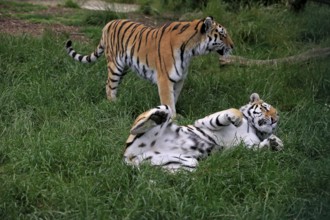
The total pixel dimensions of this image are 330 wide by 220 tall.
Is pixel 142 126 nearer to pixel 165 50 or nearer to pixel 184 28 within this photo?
pixel 165 50

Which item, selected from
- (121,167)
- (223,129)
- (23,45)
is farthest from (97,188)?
(23,45)

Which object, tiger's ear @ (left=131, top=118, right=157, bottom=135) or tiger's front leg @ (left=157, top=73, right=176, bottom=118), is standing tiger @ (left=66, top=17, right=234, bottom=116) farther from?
tiger's ear @ (left=131, top=118, right=157, bottom=135)

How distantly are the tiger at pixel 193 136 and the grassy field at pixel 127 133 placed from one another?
0.12 meters

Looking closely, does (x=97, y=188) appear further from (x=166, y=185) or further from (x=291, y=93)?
(x=291, y=93)

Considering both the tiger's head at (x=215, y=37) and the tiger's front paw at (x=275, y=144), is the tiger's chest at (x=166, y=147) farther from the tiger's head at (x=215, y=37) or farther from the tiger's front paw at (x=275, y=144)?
the tiger's head at (x=215, y=37)

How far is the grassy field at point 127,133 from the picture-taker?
3.54 metres

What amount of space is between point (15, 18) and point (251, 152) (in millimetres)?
5081

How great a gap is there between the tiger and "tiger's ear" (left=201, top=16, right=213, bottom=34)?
93cm

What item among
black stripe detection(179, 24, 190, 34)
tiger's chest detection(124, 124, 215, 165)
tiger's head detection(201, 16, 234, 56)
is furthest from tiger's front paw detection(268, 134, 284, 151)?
black stripe detection(179, 24, 190, 34)

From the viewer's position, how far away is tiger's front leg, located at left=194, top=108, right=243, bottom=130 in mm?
4145

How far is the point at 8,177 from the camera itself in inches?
154

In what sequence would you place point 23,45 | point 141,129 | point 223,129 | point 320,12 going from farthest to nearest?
point 320,12 < point 23,45 < point 223,129 < point 141,129

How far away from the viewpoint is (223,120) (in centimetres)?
419

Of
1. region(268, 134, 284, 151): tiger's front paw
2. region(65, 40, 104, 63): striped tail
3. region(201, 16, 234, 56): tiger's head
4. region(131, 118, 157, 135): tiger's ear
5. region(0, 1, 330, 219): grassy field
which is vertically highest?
region(201, 16, 234, 56): tiger's head
